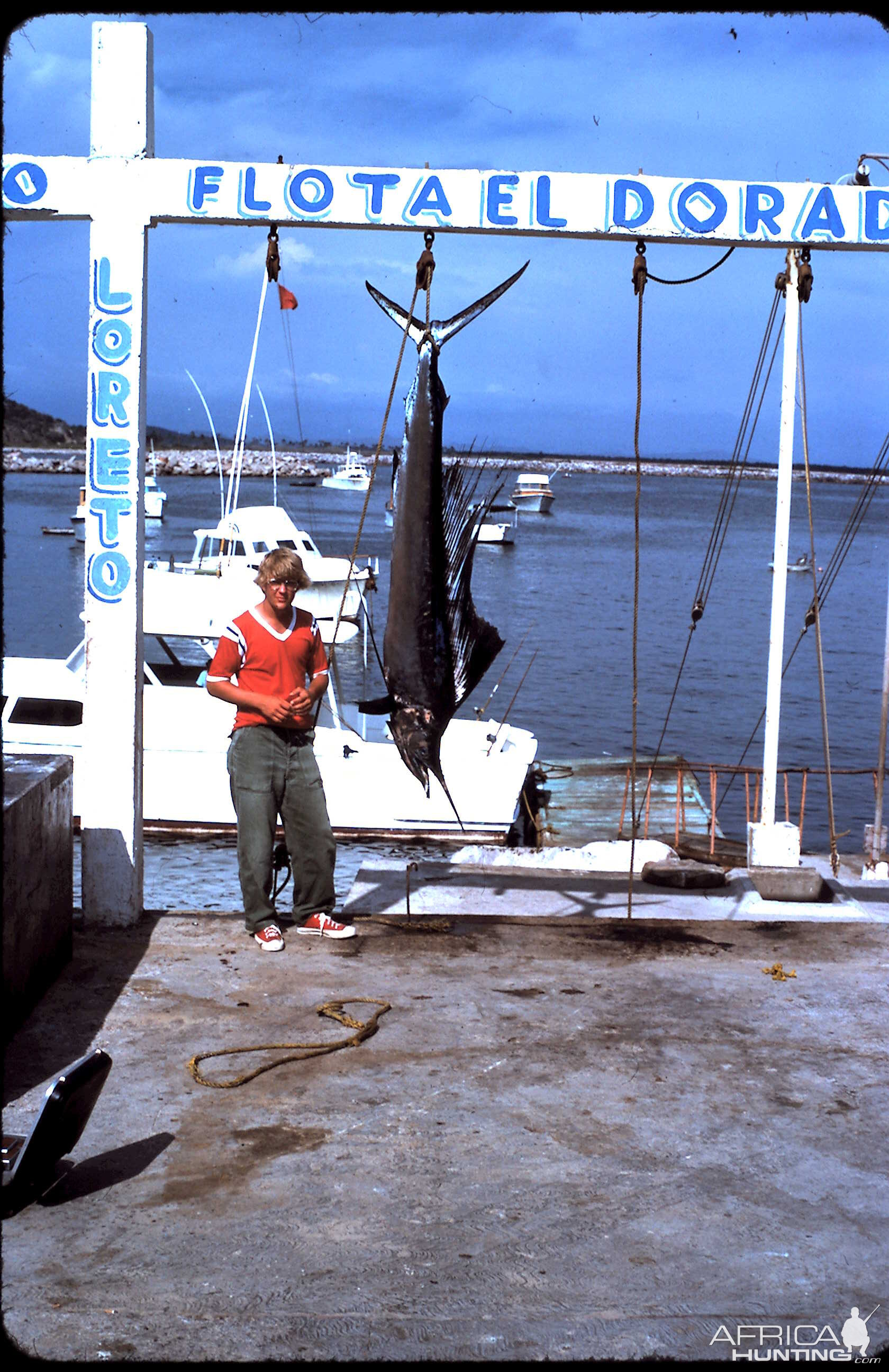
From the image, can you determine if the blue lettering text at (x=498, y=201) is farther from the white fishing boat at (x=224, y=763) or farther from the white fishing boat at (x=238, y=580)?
the white fishing boat at (x=224, y=763)

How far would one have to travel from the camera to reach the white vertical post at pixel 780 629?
24.3 ft

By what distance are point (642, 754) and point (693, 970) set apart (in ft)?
56.8

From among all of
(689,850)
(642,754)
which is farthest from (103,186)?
(642,754)

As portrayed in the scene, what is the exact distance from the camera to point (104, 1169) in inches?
149

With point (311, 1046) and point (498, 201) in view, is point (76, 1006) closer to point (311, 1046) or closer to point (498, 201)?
point (311, 1046)

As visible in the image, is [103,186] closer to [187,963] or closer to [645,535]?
[187,963]

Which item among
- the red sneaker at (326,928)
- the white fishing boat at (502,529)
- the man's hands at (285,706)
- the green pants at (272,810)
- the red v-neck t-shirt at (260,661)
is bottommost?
the red sneaker at (326,928)

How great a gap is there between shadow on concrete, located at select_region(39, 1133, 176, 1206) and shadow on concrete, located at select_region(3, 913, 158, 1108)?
1.28ft

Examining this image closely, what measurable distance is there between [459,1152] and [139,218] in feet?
13.5

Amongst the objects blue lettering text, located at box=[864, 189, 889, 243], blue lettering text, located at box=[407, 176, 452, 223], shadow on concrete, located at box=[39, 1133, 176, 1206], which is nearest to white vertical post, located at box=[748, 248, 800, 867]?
blue lettering text, located at box=[864, 189, 889, 243]

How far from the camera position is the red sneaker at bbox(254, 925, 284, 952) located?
5.74 m

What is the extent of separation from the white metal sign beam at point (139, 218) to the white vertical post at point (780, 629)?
150cm

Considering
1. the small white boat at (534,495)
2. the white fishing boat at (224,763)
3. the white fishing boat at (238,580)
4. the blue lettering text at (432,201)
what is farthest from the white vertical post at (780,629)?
the small white boat at (534,495)

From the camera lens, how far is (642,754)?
22812 mm
